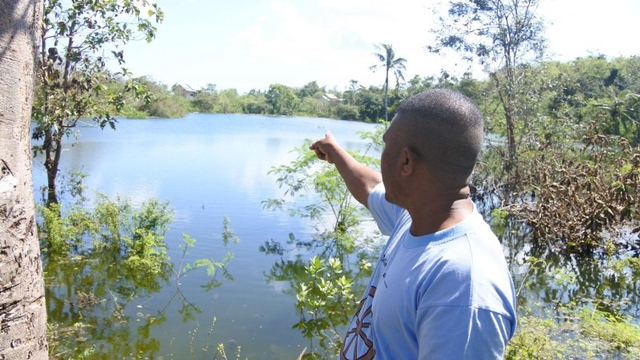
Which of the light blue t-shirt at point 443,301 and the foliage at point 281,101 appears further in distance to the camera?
the foliage at point 281,101

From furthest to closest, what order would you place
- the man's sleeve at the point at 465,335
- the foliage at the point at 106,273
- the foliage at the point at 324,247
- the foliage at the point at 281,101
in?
the foliage at the point at 281,101, the foliage at the point at 324,247, the foliage at the point at 106,273, the man's sleeve at the point at 465,335

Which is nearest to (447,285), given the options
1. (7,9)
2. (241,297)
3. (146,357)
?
(7,9)

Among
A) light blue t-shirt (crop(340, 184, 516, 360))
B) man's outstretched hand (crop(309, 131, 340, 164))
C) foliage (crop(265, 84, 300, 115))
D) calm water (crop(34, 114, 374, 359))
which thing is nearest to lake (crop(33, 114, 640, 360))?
calm water (crop(34, 114, 374, 359))

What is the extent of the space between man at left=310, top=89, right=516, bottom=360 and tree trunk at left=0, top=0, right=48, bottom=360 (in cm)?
103

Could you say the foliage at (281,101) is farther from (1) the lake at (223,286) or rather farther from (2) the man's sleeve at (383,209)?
(2) the man's sleeve at (383,209)

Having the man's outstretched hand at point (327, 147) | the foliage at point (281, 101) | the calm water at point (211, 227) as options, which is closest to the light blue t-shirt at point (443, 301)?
the man's outstretched hand at point (327, 147)

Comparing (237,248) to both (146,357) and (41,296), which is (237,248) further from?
(41,296)

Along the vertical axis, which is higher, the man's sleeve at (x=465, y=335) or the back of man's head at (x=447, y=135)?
the back of man's head at (x=447, y=135)

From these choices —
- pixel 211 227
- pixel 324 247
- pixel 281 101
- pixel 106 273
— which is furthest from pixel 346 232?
pixel 281 101

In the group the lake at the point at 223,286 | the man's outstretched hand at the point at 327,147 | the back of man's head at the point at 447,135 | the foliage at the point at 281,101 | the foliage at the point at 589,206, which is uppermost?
the foliage at the point at 281,101

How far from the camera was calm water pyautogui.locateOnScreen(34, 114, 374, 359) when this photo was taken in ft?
18.0

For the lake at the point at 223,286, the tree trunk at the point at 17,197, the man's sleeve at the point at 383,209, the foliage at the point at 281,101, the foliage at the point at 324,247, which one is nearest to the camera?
the tree trunk at the point at 17,197

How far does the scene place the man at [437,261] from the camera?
1039mm

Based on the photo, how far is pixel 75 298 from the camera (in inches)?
238
